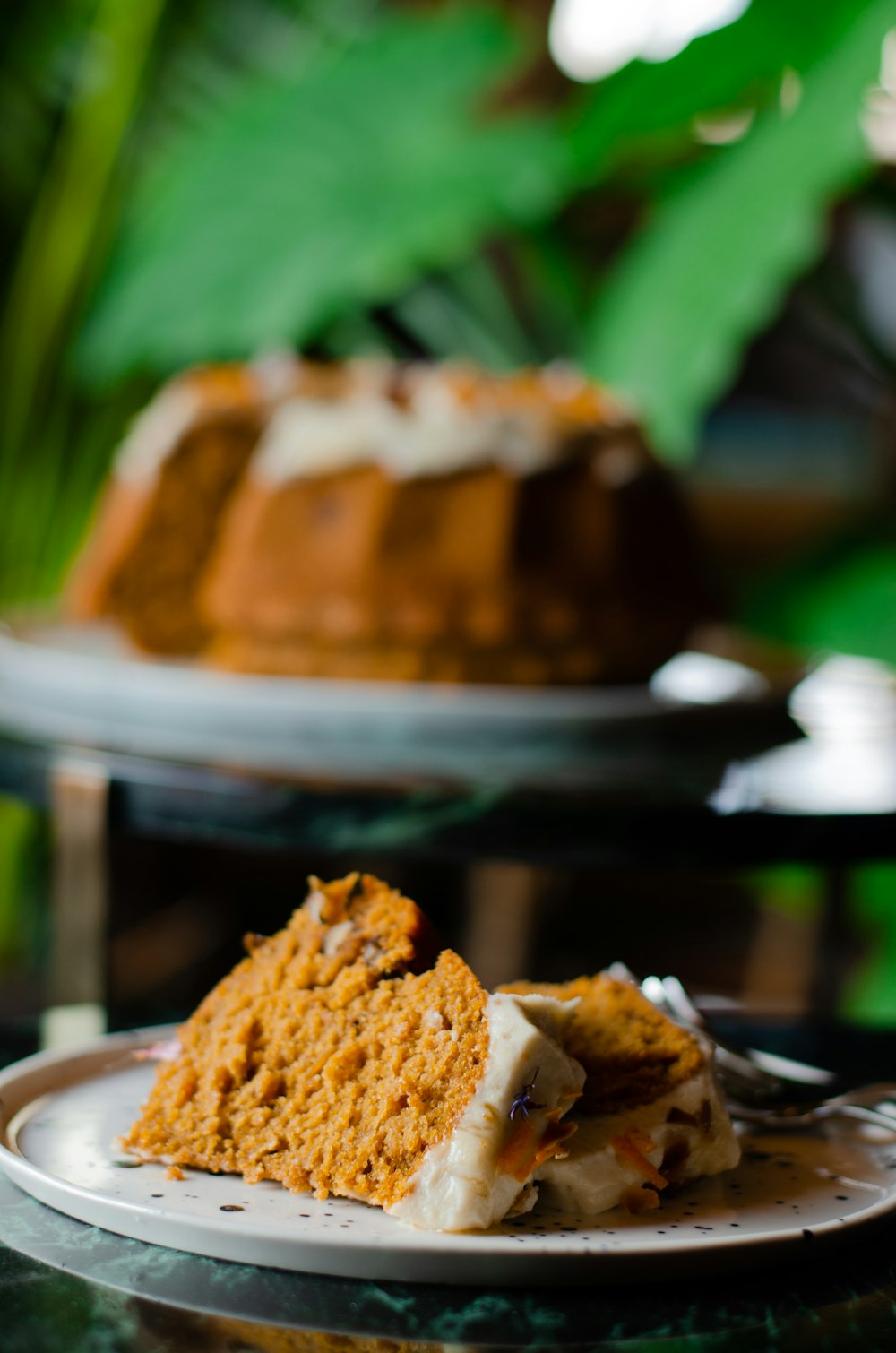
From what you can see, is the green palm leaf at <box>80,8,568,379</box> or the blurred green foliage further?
the green palm leaf at <box>80,8,568,379</box>

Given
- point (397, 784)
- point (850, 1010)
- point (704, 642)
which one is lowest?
point (850, 1010)

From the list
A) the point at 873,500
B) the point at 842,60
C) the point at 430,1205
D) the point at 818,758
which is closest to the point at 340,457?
the point at 818,758

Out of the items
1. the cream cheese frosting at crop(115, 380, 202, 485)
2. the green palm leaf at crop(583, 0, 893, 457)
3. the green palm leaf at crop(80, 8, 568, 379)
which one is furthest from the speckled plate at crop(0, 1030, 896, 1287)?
the green palm leaf at crop(80, 8, 568, 379)

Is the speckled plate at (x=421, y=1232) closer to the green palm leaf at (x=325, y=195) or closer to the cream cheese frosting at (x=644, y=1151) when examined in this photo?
the cream cheese frosting at (x=644, y=1151)

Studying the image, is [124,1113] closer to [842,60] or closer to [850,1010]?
[842,60]

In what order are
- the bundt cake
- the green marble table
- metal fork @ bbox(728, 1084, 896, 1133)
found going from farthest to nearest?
the bundt cake → metal fork @ bbox(728, 1084, 896, 1133) → the green marble table

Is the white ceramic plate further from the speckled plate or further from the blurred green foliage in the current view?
the blurred green foliage

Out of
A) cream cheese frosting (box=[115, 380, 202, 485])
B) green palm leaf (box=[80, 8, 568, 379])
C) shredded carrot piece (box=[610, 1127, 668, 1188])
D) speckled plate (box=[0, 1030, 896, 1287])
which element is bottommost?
speckled plate (box=[0, 1030, 896, 1287])

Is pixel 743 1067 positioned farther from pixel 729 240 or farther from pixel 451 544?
pixel 729 240
